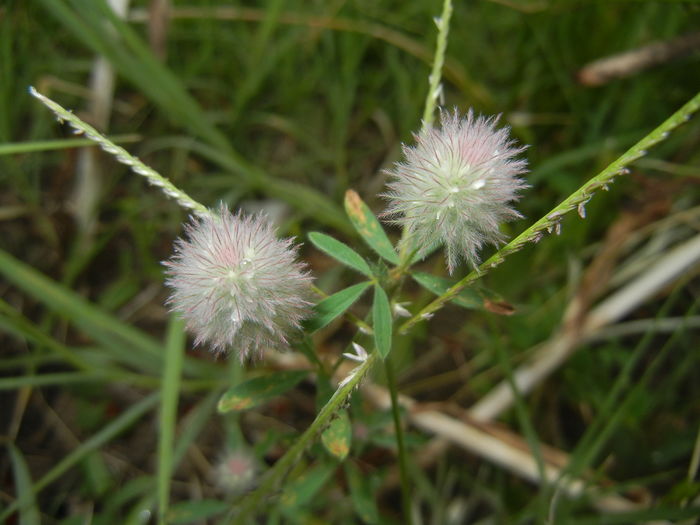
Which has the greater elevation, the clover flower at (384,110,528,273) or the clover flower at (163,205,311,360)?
the clover flower at (384,110,528,273)

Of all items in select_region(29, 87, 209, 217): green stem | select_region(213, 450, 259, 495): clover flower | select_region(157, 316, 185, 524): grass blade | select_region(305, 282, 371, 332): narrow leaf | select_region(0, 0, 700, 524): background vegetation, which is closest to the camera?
select_region(29, 87, 209, 217): green stem

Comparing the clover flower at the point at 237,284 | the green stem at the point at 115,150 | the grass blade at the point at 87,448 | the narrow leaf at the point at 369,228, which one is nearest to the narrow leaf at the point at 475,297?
the narrow leaf at the point at 369,228

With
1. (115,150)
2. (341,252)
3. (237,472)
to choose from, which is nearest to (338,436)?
(341,252)

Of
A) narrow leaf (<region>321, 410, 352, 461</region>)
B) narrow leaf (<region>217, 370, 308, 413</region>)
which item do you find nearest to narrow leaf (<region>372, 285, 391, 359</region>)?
narrow leaf (<region>321, 410, 352, 461</region>)

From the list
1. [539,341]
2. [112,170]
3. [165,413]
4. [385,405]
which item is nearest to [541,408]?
[539,341]

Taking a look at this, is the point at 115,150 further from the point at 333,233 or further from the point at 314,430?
the point at 333,233

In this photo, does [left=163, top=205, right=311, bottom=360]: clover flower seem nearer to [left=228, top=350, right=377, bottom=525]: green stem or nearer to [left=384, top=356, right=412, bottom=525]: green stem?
[left=228, top=350, right=377, bottom=525]: green stem

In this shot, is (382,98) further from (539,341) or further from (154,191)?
(539,341)
